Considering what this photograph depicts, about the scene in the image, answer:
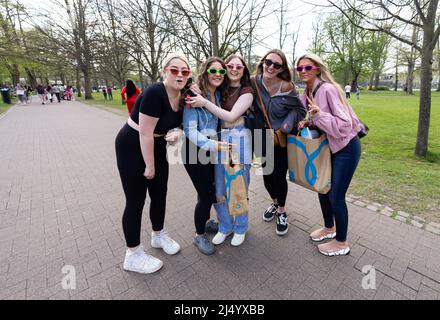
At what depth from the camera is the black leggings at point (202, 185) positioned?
88.4 inches

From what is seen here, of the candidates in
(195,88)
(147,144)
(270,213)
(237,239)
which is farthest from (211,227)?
(195,88)

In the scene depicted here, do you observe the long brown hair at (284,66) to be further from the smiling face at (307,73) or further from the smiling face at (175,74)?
the smiling face at (175,74)

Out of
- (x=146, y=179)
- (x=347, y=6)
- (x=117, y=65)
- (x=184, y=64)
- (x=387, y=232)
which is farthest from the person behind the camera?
(x=117, y=65)

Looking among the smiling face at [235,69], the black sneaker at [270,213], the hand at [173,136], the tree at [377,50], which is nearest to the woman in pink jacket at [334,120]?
the smiling face at [235,69]

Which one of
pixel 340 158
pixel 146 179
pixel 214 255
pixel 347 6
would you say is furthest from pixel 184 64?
pixel 347 6

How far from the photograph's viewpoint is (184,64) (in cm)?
197

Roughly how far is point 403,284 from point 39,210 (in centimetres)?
448

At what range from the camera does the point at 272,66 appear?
2.31 meters

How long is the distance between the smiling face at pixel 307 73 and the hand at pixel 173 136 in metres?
1.25

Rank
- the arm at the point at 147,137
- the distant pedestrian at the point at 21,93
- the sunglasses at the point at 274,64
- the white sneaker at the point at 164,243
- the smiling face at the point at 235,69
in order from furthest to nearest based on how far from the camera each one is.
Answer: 1. the distant pedestrian at the point at 21,93
2. the white sneaker at the point at 164,243
3. the sunglasses at the point at 274,64
4. the smiling face at the point at 235,69
5. the arm at the point at 147,137

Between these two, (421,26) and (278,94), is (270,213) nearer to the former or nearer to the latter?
(278,94)

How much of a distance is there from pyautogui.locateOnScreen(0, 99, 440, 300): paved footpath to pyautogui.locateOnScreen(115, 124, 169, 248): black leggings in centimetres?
48

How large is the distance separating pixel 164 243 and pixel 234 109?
5.28 feet
